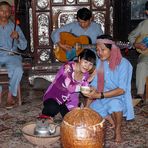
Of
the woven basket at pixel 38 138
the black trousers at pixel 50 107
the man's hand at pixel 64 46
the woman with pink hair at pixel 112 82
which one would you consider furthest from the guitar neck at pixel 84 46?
the woven basket at pixel 38 138

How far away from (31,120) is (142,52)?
182 cm

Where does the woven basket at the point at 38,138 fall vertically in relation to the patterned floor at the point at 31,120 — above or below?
above

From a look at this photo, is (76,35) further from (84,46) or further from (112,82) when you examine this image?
(112,82)

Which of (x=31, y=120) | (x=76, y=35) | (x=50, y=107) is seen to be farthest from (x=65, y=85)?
(x=76, y=35)

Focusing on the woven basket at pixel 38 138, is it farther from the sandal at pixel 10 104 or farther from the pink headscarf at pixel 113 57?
the sandal at pixel 10 104

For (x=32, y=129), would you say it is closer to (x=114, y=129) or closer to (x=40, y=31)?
(x=114, y=129)

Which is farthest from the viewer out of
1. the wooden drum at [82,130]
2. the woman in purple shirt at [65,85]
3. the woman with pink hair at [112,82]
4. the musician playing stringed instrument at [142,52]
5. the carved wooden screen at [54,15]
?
the carved wooden screen at [54,15]

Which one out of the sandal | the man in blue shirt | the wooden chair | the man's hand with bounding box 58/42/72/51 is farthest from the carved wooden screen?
the sandal

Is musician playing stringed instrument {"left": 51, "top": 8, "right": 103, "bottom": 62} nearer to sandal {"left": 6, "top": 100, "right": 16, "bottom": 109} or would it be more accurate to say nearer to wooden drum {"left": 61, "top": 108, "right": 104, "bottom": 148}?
sandal {"left": 6, "top": 100, "right": 16, "bottom": 109}

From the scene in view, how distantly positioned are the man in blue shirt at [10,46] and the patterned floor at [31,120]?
274mm

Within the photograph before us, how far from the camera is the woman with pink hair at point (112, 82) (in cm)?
394

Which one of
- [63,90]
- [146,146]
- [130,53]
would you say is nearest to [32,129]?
[63,90]

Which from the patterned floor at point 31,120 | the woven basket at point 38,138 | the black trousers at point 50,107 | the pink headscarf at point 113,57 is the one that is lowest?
the patterned floor at point 31,120

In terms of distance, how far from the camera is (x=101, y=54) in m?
3.97
